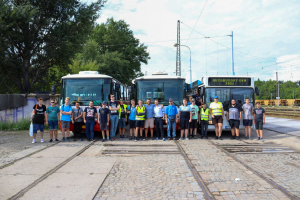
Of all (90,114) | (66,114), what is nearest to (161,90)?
(90,114)

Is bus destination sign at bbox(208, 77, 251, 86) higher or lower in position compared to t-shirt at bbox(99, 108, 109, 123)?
higher

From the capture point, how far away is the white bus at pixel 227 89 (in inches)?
467

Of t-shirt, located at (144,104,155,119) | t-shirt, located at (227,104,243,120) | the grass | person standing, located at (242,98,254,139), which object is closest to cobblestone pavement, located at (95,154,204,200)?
t-shirt, located at (144,104,155,119)

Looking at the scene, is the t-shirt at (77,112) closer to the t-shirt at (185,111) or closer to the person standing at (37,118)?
the person standing at (37,118)

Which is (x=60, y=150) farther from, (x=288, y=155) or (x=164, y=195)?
(x=288, y=155)

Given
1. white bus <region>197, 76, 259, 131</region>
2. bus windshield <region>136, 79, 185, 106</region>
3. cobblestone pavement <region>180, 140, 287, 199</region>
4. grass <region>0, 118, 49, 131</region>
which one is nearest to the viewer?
cobblestone pavement <region>180, 140, 287, 199</region>

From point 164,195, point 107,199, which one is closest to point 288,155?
point 164,195

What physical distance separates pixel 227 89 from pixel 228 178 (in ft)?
23.3

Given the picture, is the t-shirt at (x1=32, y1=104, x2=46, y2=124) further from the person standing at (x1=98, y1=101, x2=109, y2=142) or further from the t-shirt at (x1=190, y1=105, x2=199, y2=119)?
the t-shirt at (x1=190, y1=105, x2=199, y2=119)

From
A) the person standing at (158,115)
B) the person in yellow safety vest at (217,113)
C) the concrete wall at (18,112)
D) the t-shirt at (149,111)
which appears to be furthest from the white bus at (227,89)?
the concrete wall at (18,112)

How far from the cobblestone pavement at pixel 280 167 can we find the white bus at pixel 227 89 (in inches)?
169

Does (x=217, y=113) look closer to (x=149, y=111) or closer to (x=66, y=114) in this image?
(x=149, y=111)

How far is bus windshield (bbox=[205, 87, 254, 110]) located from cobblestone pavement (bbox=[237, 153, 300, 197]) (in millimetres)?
4211

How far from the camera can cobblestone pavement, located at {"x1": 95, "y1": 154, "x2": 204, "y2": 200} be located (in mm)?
4543
